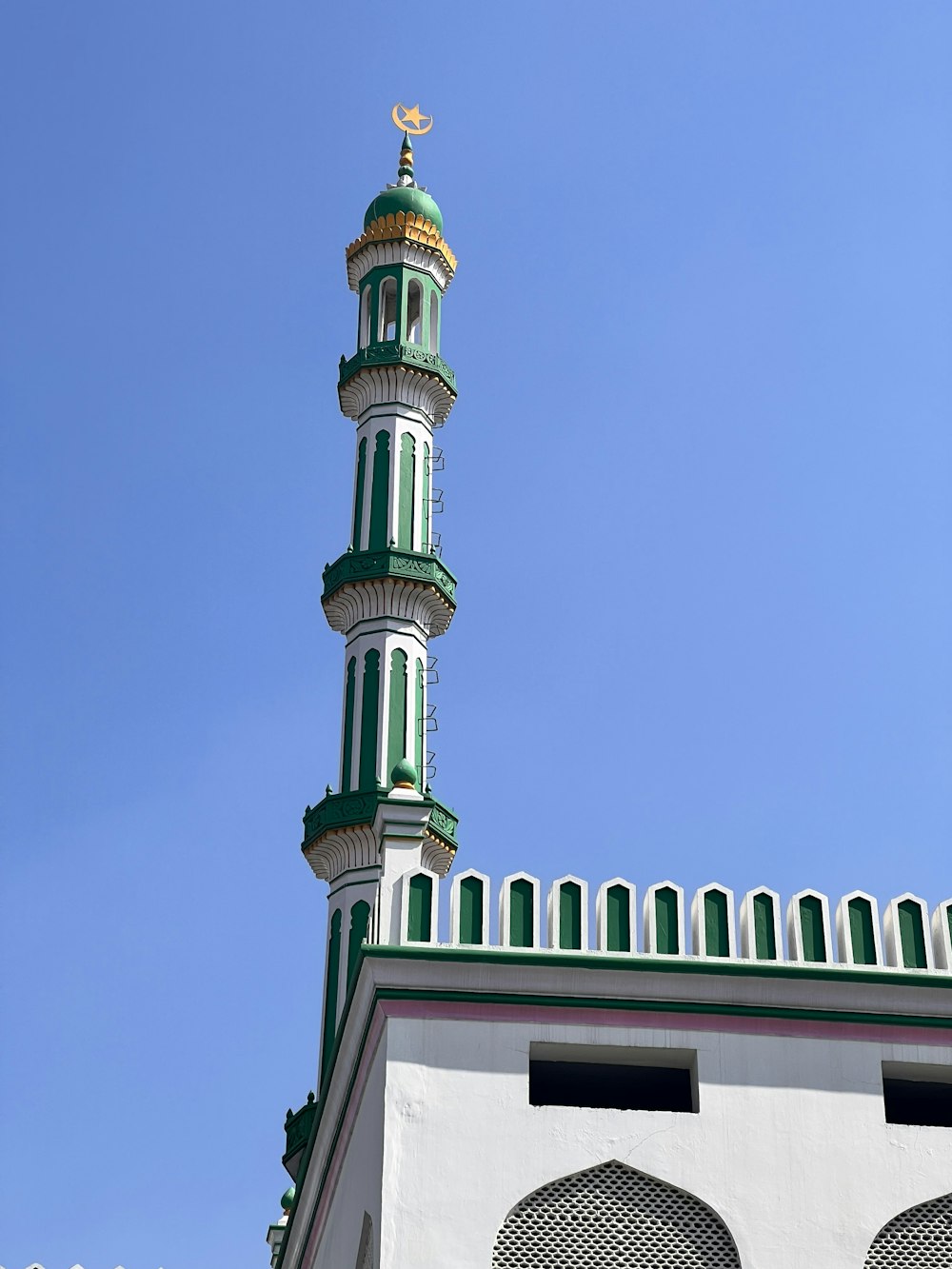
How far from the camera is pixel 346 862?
2841cm

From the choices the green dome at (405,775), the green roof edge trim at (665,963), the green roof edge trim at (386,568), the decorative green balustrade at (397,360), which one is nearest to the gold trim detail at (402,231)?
the decorative green balustrade at (397,360)

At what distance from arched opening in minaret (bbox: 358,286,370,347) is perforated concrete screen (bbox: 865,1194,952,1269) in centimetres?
2170

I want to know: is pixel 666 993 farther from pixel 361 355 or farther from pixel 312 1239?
pixel 361 355

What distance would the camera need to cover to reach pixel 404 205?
33.7 m

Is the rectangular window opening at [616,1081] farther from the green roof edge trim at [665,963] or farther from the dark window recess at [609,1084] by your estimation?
the green roof edge trim at [665,963]

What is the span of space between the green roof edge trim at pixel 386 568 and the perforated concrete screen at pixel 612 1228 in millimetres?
17381

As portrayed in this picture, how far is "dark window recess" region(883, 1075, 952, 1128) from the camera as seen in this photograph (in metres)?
14.3

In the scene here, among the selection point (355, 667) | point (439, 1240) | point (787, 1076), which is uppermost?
point (355, 667)

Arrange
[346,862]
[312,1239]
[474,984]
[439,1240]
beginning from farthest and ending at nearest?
[346,862]
[312,1239]
[474,984]
[439,1240]

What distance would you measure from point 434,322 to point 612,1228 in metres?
22.1

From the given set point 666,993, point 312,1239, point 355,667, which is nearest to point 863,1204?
point 666,993

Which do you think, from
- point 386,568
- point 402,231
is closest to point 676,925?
point 386,568

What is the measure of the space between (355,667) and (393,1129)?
1714cm

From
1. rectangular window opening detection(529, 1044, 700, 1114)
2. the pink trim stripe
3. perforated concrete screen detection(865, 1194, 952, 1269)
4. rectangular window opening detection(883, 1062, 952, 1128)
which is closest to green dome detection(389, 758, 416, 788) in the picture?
the pink trim stripe
